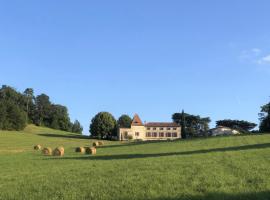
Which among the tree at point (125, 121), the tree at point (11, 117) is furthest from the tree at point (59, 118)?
the tree at point (11, 117)

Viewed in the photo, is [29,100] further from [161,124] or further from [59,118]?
[161,124]

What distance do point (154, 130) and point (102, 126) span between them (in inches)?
1561

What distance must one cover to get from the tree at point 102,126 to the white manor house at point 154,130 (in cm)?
1904

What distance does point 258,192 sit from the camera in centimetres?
1157

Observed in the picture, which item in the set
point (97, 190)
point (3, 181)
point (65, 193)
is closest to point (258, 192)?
point (97, 190)

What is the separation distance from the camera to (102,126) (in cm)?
14412

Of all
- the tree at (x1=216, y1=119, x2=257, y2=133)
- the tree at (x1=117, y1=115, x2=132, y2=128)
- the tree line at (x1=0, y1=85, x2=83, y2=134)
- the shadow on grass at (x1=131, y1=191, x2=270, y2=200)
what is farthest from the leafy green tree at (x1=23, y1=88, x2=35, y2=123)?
the shadow on grass at (x1=131, y1=191, x2=270, y2=200)

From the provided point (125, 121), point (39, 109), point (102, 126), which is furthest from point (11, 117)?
point (125, 121)

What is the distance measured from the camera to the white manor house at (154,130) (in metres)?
170

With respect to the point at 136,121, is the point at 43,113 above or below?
above

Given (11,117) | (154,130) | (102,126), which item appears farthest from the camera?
(154,130)

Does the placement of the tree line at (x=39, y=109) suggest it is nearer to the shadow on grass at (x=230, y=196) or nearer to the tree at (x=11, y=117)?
the tree at (x=11, y=117)

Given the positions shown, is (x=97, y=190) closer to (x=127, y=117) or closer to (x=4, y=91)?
(x=127, y=117)

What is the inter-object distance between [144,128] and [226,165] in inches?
6146
